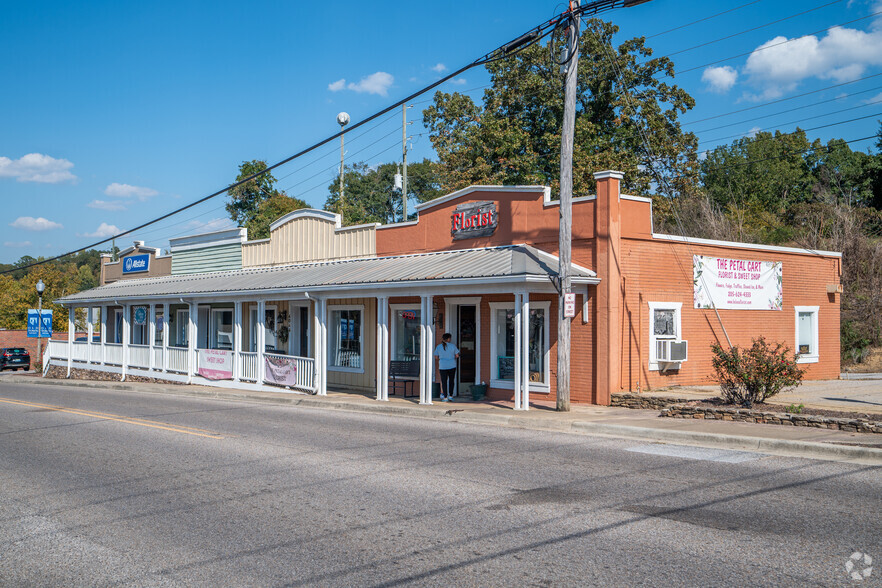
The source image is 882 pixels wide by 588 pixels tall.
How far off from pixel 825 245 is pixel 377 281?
20558mm

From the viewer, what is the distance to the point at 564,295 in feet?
47.1

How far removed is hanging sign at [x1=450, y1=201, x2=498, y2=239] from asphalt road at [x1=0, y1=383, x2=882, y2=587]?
7.30 metres

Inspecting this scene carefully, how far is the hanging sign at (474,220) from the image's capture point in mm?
18109

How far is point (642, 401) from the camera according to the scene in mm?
15016

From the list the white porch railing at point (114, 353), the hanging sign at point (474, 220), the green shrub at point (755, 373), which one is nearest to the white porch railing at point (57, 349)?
the white porch railing at point (114, 353)

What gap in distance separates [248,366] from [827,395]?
624 inches

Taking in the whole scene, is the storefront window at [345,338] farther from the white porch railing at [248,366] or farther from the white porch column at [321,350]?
the white porch railing at [248,366]

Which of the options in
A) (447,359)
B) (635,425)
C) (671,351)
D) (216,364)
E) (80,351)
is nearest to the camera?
(635,425)

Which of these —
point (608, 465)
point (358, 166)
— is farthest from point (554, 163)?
point (358, 166)

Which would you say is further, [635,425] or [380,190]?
[380,190]

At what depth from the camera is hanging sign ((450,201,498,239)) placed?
59.4 feet

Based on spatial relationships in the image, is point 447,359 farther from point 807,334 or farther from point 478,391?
point 807,334

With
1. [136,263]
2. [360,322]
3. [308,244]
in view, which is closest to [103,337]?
[136,263]

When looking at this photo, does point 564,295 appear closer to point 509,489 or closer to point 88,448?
point 509,489
